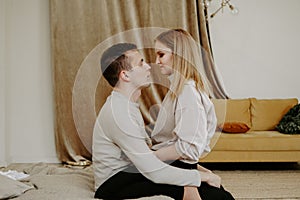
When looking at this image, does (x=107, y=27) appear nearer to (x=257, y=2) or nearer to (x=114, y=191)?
(x=257, y=2)

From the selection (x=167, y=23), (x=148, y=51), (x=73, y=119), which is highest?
(x=167, y=23)

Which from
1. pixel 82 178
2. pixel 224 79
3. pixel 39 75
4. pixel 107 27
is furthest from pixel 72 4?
pixel 82 178

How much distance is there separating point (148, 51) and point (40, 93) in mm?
1349

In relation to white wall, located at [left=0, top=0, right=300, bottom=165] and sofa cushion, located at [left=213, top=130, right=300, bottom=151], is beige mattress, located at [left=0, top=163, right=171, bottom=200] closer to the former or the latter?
sofa cushion, located at [left=213, top=130, right=300, bottom=151]

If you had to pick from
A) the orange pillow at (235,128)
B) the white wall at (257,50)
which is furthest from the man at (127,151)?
the white wall at (257,50)

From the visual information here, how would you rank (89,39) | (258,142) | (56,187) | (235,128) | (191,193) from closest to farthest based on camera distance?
1. (191,193)
2. (56,187)
3. (258,142)
4. (235,128)
5. (89,39)

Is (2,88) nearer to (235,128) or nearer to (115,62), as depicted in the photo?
(235,128)

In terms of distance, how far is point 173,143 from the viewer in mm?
1718

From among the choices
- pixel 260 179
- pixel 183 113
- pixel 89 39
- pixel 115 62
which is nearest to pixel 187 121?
pixel 183 113

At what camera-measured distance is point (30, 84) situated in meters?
4.82

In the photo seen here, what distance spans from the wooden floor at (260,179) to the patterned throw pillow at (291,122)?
0.39m

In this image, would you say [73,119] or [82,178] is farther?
[73,119]

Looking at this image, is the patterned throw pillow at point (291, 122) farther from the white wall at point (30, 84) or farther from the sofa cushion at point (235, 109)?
the white wall at point (30, 84)

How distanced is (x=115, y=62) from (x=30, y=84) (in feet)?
11.0
